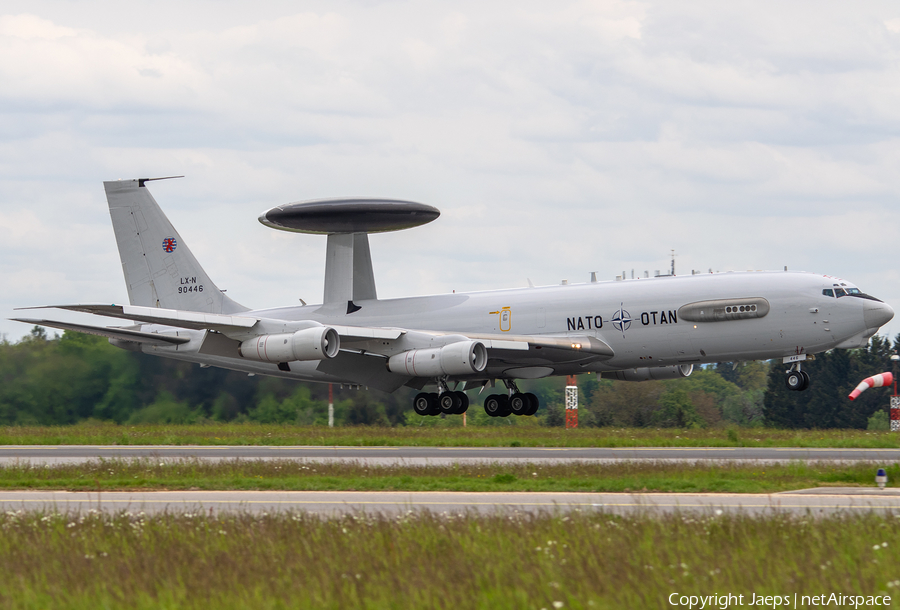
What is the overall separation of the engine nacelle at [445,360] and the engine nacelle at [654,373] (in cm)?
623

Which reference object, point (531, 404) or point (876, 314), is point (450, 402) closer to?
point (531, 404)

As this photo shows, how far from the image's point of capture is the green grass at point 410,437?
30.5 m

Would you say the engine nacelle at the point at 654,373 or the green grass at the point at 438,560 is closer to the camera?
the green grass at the point at 438,560

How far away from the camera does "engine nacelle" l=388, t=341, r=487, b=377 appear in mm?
34688

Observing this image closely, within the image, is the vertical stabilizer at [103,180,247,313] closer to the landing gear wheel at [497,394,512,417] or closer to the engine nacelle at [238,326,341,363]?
the engine nacelle at [238,326,341,363]

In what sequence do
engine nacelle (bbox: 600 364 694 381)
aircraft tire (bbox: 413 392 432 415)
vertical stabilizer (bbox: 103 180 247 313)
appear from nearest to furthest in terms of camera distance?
1. aircraft tire (bbox: 413 392 432 415)
2. engine nacelle (bbox: 600 364 694 381)
3. vertical stabilizer (bbox: 103 180 247 313)

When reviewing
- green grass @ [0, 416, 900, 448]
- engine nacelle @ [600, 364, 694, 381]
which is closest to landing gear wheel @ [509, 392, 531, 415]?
green grass @ [0, 416, 900, 448]

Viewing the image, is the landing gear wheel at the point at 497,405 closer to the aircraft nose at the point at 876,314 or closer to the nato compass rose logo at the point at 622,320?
the nato compass rose logo at the point at 622,320

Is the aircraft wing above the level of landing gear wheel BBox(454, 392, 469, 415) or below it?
above

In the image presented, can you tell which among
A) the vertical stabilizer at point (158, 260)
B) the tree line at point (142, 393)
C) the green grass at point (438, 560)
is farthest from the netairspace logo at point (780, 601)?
the vertical stabilizer at point (158, 260)

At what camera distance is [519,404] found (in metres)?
39.3

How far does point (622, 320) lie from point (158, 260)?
21.5m

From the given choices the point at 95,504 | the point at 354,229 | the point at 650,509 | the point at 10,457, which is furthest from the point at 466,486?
the point at 354,229

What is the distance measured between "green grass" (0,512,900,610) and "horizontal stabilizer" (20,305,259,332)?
2197 cm
